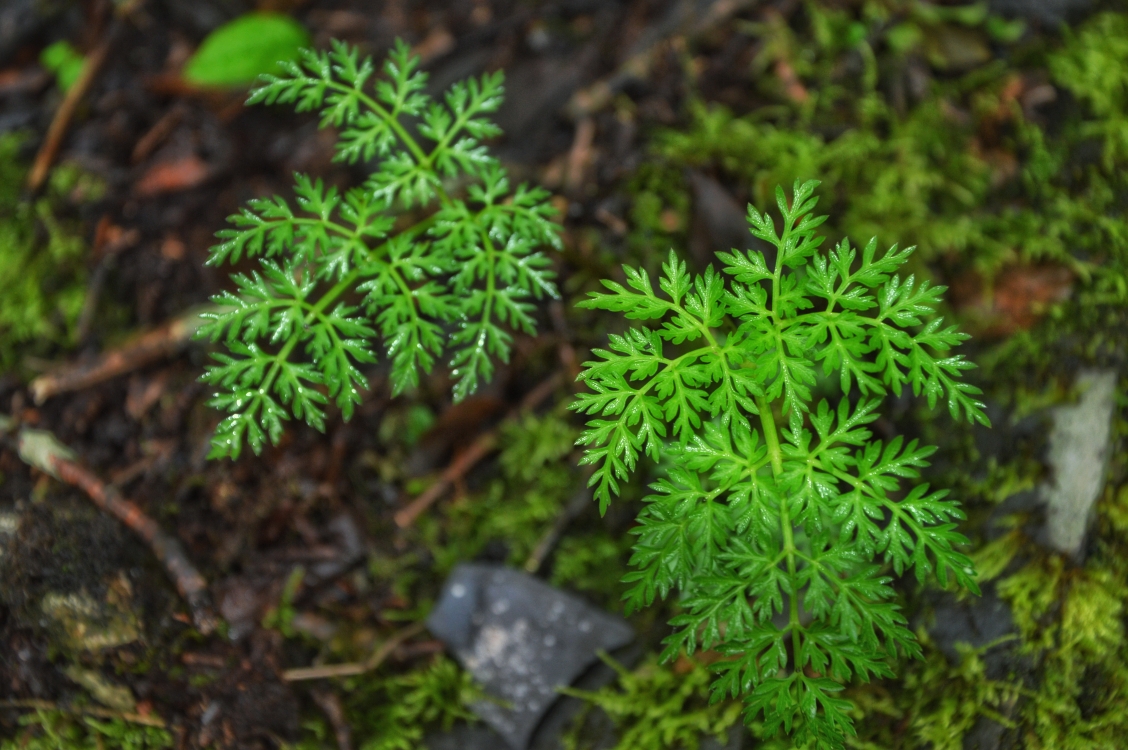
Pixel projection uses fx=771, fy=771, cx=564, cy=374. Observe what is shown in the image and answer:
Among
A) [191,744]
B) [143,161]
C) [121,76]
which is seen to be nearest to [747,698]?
[191,744]

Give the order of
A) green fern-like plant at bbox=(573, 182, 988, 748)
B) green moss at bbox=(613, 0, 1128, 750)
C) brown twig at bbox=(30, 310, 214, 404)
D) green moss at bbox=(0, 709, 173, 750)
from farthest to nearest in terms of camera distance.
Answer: brown twig at bbox=(30, 310, 214, 404) < green moss at bbox=(0, 709, 173, 750) < green moss at bbox=(613, 0, 1128, 750) < green fern-like plant at bbox=(573, 182, 988, 748)

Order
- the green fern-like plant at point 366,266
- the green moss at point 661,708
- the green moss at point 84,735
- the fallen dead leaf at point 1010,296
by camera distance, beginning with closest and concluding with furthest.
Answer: the green fern-like plant at point 366,266 → the green moss at point 661,708 → the green moss at point 84,735 → the fallen dead leaf at point 1010,296

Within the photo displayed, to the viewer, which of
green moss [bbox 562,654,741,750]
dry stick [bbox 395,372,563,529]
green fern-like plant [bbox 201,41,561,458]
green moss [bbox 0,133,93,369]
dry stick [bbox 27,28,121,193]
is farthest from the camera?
dry stick [bbox 27,28,121,193]

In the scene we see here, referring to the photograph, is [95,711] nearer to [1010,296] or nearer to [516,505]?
[516,505]

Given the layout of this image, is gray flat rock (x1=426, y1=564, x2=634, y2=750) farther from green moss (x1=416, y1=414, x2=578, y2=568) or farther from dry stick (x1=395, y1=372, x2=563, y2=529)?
dry stick (x1=395, y1=372, x2=563, y2=529)

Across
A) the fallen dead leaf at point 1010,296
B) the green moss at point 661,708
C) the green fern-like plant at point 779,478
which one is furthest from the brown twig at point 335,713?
the fallen dead leaf at point 1010,296

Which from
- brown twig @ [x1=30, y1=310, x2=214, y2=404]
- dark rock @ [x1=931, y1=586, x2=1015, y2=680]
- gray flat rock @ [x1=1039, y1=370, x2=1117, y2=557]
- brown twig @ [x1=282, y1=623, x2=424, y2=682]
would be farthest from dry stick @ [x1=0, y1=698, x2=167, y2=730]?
gray flat rock @ [x1=1039, y1=370, x2=1117, y2=557]

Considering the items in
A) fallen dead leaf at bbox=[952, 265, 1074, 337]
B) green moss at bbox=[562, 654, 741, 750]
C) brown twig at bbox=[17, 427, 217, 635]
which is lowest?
green moss at bbox=[562, 654, 741, 750]

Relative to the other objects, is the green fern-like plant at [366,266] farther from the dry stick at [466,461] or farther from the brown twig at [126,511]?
the brown twig at [126,511]
